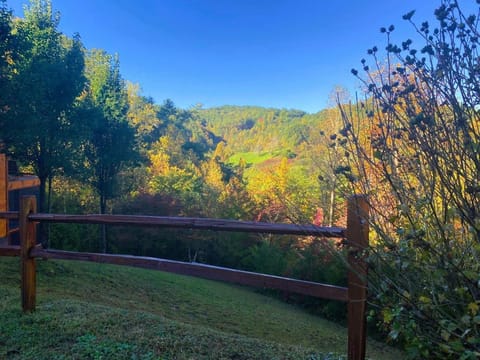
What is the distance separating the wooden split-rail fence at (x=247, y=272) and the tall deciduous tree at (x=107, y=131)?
1125 centimetres

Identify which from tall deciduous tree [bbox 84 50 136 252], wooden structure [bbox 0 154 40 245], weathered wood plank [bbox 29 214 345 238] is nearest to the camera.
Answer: weathered wood plank [bbox 29 214 345 238]

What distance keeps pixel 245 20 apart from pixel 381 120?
23950 millimetres

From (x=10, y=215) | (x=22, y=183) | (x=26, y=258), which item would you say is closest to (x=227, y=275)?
(x=26, y=258)

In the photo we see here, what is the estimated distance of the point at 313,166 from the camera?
459 centimetres

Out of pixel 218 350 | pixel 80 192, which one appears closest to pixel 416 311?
pixel 218 350

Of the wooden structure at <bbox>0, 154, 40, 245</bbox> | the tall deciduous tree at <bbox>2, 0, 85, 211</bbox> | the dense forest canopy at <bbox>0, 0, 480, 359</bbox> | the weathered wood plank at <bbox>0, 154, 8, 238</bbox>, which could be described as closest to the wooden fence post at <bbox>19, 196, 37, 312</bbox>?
the dense forest canopy at <bbox>0, 0, 480, 359</bbox>

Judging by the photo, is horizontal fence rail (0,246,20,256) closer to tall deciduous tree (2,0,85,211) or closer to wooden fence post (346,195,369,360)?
wooden fence post (346,195,369,360)

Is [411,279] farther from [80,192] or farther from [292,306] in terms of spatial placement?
[80,192]

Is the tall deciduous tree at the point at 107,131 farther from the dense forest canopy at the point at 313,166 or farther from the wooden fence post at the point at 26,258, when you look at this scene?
the wooden fence post at the point at 26,258

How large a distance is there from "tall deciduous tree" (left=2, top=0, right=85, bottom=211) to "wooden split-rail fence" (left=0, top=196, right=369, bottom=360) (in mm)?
7633

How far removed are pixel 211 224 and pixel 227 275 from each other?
0.37 meters

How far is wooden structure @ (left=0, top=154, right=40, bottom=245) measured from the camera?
7.80 metres

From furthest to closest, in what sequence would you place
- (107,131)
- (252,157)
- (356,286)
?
(252,157) < (107,131) < (356,286)

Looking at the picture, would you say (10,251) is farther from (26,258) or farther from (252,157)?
(252,157)
